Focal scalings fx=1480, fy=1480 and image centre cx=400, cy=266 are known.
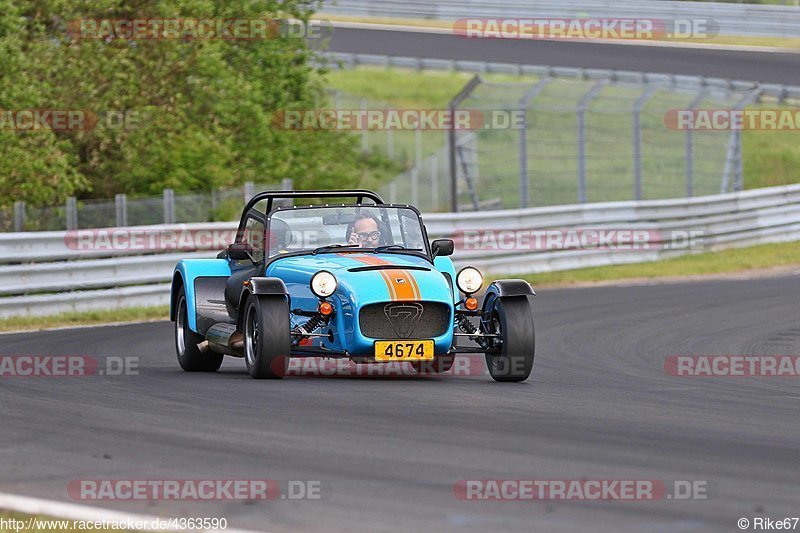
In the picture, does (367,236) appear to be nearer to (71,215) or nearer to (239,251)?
(239,251)

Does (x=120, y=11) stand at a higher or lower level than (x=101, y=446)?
higher

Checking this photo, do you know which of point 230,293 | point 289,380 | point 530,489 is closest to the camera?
point 530,489

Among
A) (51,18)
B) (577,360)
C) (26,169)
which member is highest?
(51,18)

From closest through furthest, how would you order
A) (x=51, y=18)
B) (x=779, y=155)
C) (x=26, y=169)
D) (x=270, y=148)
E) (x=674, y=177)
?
(x=26, y=169) < (x=51, y=18) < (x=270, y=148) < (x=674, y=177) < (x=779, y=155)

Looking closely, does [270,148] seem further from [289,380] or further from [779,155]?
[289,380]

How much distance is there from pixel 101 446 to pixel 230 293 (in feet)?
14.8

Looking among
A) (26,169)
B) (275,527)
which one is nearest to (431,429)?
(275,527)

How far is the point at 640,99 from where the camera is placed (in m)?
25.3

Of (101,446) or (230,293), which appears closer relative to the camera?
(101,446)

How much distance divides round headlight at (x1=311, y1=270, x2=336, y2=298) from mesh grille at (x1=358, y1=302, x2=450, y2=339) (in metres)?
0.32
